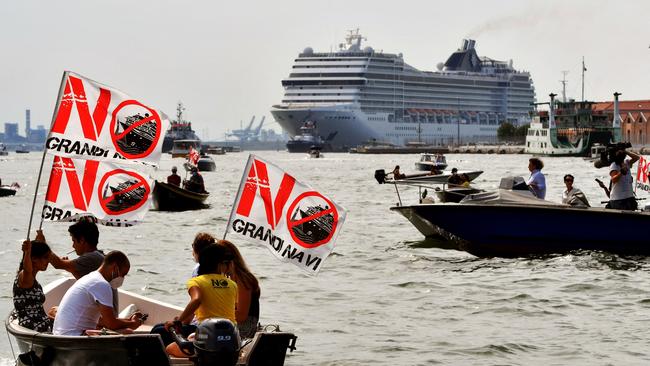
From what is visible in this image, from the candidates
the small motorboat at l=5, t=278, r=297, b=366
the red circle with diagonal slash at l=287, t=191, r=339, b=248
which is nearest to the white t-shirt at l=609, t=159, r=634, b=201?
the red circle with diagonal slash at l=287, t=191, r=339, b=248

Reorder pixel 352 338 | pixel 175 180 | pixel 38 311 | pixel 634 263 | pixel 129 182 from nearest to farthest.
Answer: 1. pixel 38 311
2. pixel 129 182
3. pixel 352 338
4. pixel 634 263
5. pixel 175 180

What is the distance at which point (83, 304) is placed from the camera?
10211mm

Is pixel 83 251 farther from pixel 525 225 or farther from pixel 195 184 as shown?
pixel 195 184

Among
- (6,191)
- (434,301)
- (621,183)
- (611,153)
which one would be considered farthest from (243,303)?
(6,191)

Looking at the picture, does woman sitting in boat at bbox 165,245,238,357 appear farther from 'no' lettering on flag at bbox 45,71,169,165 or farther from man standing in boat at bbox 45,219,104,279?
'no' lettering on flag at bbox 45,71,169,165

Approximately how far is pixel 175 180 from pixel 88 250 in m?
31.5

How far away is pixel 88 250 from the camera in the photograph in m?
11.5

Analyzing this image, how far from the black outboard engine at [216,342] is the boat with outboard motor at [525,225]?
42.0 feet

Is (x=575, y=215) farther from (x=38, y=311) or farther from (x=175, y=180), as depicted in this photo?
(x=175, y=180)

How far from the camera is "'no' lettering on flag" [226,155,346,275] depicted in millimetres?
11883

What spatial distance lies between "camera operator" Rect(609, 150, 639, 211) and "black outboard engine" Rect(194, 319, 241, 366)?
12470 mm

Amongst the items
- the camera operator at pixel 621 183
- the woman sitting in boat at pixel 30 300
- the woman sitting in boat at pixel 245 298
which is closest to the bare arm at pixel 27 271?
the woman sitting in boat at pixel 30 300

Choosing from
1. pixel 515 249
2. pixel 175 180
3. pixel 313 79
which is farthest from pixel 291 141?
pixel 515 249

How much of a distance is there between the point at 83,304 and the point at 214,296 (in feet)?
3.88
